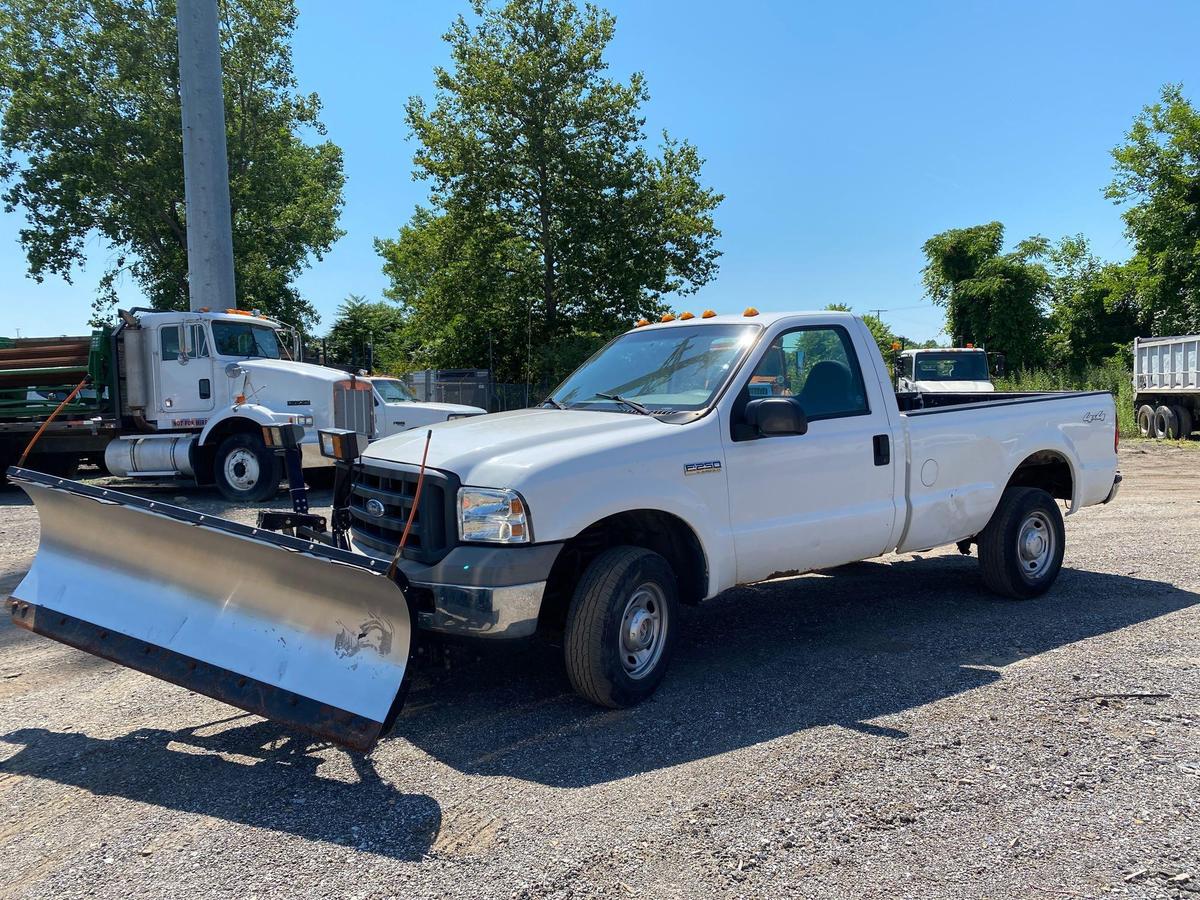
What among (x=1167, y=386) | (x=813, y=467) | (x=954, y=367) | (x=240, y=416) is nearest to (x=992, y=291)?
(x=1167, y=386)

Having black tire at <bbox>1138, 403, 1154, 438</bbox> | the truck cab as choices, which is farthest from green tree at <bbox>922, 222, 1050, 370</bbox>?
the truck cab

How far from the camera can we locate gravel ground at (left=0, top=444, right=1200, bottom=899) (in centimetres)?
312

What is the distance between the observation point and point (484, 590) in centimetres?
409

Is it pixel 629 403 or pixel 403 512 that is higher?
pixel 629 403

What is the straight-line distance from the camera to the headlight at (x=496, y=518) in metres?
4.16

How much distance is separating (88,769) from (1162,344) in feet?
85.2

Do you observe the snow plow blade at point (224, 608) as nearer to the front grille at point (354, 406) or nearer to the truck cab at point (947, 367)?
the front grille at point (354, 406)

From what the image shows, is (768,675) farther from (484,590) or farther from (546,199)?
(546,199)

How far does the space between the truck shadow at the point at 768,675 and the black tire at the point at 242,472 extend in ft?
27.0

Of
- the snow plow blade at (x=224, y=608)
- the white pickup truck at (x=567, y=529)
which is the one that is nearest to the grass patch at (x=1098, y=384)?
the white pickup truck at (x=567, y=529)

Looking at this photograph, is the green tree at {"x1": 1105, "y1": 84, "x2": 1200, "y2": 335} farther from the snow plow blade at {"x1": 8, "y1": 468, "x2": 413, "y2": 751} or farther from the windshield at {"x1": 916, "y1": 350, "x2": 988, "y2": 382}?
the snow plow blade at {"x1": 8, "y1": 468, "x2": 413, "y2": 751}

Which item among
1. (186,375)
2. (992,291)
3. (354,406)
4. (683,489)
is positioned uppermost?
(992,291)

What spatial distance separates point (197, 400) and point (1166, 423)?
22627 millimetres

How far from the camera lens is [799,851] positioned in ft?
10.7
